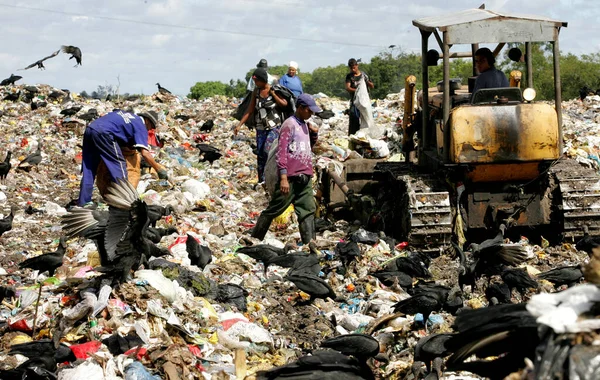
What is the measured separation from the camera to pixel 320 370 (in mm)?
3361

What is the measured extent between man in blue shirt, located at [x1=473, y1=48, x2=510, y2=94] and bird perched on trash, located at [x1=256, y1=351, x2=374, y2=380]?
4911 mm

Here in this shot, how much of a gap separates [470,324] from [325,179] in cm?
774

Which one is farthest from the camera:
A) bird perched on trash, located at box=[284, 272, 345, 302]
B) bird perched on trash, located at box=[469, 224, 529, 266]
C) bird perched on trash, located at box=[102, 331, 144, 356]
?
bird perched on trash, located at box=[284, 272, 345, 302]

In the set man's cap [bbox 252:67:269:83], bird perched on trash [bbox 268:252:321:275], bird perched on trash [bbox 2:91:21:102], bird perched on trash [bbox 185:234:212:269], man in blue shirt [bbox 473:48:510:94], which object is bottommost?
bird perched on trash [bbox 268:252:321:275]

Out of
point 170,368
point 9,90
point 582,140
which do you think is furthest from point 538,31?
point 9,90

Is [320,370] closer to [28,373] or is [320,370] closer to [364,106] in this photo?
[28,373]

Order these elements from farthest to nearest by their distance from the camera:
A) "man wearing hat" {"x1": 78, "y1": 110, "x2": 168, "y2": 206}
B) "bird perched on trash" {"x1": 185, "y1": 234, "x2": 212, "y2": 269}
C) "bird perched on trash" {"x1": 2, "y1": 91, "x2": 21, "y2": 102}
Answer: "bird perched on trash" {"x1": 2, "y1": 91, "x2": 21, "y2": 102} < "man wearing hat" {"x1": 78, "y1": 110, "x2": 168, "y2": 206} < "bird perched on trash" {"x1": 185, "y1": 234, "x2": 212, "y2": 269}

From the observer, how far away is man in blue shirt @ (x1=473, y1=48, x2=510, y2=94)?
8.00 metres

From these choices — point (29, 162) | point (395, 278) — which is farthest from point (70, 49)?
point (395, 278)

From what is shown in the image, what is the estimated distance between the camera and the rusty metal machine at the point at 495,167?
7582 mm

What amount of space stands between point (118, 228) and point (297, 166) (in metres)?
2.76

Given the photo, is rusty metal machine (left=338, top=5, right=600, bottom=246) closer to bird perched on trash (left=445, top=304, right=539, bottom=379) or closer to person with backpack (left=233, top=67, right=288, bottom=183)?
person with backpack (left=233, top=67, right=288, bottom=183)

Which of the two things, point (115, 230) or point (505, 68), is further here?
point (505, 68)

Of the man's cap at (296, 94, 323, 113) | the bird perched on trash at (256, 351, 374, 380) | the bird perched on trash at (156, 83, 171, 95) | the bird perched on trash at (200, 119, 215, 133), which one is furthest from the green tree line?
the bird perched on trash at (256, 351, 374, 380)
